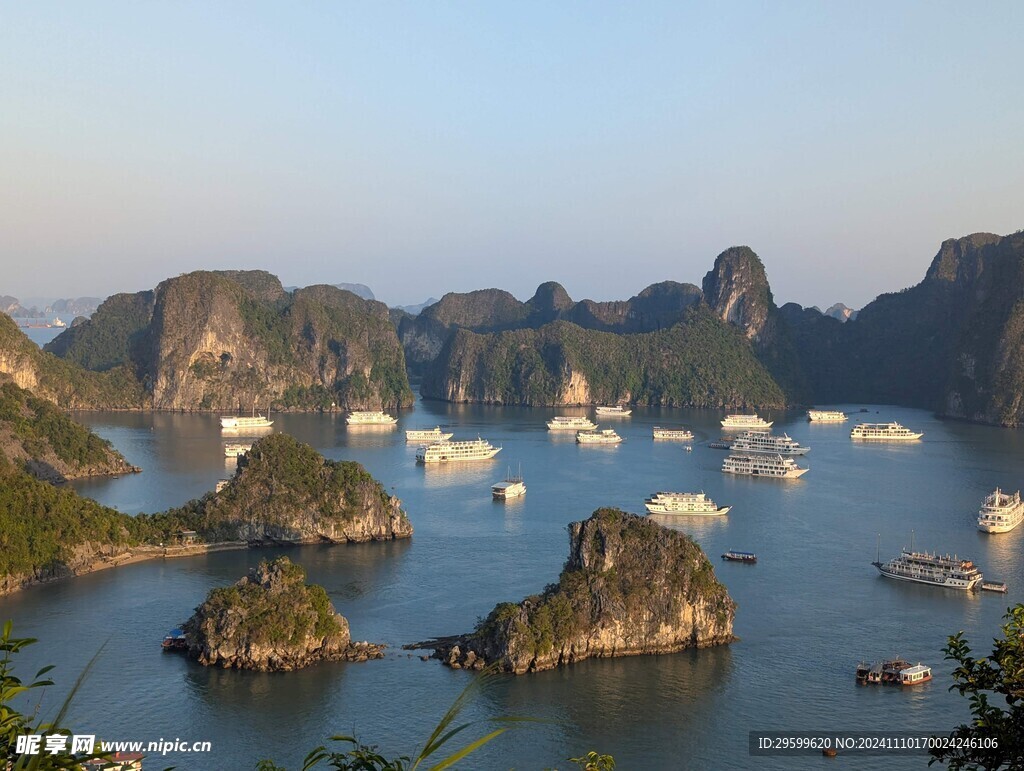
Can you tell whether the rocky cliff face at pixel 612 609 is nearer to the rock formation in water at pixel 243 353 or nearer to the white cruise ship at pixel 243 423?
the white cruise ship at pixel 243 423

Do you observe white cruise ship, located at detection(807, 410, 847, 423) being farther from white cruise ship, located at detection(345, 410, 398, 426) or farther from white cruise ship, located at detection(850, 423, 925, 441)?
white cruise ship, located at detection(345, 410, 398, 426)

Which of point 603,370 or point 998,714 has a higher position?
point 603,370

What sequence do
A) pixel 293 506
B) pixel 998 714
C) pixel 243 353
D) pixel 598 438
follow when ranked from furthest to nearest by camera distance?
pixel 243 353
pixel 598 438
pixel 293 506
pixel 998 714

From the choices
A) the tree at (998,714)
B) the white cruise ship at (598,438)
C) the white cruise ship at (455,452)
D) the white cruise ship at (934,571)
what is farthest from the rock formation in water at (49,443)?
the tree at (998,714)

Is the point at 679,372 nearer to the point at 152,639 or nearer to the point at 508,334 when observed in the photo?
the point at 508,334

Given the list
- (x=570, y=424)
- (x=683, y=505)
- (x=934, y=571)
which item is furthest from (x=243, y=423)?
(x=934, y=571)

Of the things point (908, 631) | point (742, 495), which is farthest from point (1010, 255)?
point (908, 631)

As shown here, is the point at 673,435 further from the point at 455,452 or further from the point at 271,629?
the point at 271,629
